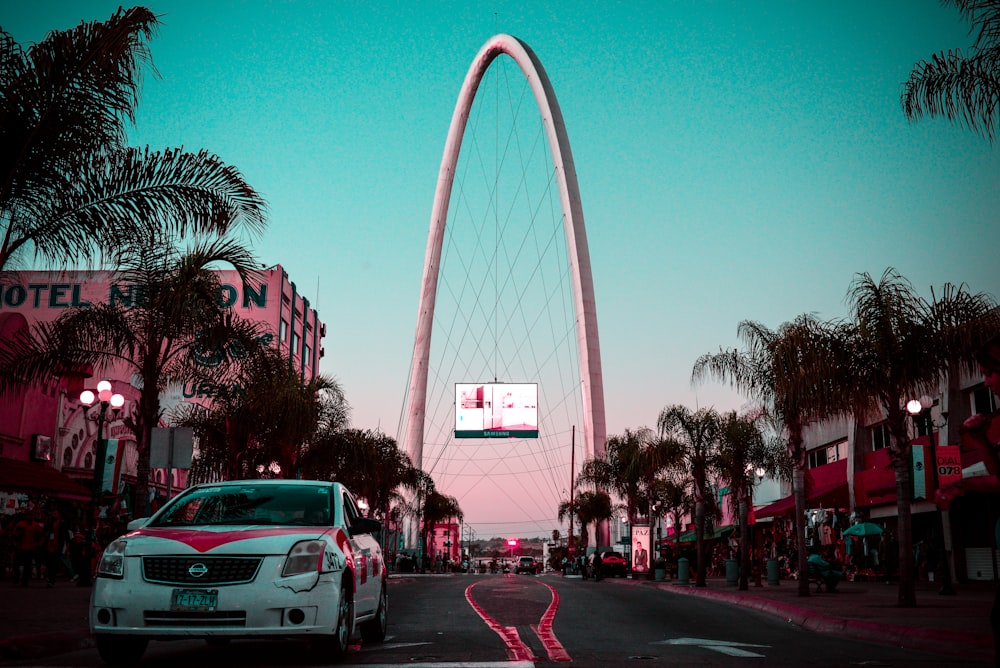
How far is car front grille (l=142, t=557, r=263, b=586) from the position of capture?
28.1ft

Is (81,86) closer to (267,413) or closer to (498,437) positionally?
(267,413)

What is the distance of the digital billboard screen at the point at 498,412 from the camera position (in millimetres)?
79688

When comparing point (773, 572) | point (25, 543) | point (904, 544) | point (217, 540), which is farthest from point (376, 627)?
point (773, 572)

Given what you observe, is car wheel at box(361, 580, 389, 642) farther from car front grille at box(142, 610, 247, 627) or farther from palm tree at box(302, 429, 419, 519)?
palm tree at box(302, 429, 419, 519)

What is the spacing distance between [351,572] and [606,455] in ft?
176

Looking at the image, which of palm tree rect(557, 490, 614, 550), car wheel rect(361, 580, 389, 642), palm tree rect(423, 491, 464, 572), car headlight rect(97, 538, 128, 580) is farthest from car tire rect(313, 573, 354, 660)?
palm tree rect(423, 491, 464, 572)

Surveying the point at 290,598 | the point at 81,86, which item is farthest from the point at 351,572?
the point at 81,86

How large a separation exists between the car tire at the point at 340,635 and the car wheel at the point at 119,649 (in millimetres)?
1526

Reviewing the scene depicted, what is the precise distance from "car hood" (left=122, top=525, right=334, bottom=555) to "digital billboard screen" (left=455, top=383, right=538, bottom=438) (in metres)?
70.5

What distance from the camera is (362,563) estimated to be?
10.3 meters

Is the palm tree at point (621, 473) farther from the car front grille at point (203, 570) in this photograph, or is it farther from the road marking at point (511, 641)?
the car front grille at point (203, 570)

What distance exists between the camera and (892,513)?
38031 mm

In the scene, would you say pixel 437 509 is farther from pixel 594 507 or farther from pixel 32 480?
pixel 32 480

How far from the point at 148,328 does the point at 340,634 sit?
1255cm
